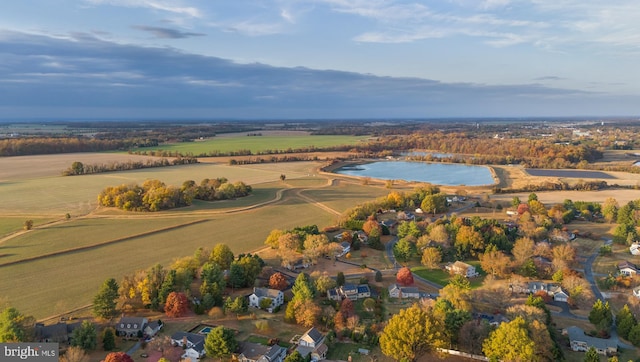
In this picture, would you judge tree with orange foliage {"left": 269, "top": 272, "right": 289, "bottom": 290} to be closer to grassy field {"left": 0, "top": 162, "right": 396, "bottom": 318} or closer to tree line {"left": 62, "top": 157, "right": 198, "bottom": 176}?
grassy field {"left": 0, "top": 162, "right": 396, "bottom": 318}

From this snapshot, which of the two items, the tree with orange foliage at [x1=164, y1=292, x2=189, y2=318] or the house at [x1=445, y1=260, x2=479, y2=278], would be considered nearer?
the tree with orange foliage at [x1=164, y1=292, x2=189, y2=318]

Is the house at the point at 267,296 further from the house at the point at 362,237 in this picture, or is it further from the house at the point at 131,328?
the house at the point at 362,237

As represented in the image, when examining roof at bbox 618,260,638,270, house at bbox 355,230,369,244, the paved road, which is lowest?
the paved road

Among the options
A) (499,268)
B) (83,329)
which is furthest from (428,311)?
(83,329)

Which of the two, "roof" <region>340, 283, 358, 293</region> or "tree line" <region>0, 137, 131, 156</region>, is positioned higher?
"tree line" <region>0, 137, 131, 156</region>

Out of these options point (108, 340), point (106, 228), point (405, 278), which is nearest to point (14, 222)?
point (106, 228)

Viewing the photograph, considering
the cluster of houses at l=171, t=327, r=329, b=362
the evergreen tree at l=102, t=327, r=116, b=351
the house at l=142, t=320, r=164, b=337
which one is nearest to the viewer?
the cluster of houses at l=171, t=327, r=329, b=362

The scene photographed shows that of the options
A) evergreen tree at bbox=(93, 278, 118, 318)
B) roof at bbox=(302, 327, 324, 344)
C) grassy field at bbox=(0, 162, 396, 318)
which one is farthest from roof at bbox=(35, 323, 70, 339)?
roof at bbox=(302, 327, 324, 344)

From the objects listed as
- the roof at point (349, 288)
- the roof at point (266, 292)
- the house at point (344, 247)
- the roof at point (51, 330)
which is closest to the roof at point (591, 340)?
the roof at point (349, 288)
